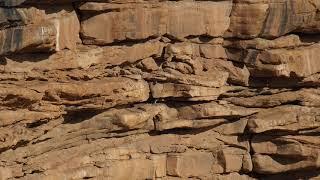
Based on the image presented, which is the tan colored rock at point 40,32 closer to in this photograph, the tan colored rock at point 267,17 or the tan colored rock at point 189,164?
the tan colored rock at point 189,164

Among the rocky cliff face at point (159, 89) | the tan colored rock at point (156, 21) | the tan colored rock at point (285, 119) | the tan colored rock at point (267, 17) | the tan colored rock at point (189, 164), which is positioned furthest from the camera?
the tan colored rock at point (285, 119)

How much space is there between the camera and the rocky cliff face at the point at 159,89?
14.7 metres

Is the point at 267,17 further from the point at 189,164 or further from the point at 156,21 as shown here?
the point at 189,164

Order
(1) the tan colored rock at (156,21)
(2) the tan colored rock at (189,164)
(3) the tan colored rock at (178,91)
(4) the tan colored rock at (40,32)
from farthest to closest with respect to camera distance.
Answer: (2) the tan colored rock at (189,164) → (3) the tan colored rock at (178,91) → (1) the tan colored rock at (156,21) → (4) the tan colored rock at (40,32)

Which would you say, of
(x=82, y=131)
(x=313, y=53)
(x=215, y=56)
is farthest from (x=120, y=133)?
(x=313, y=53)

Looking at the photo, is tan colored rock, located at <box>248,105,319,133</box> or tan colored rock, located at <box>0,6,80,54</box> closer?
tan colored rock, located at <box>0,6,80,54</box>

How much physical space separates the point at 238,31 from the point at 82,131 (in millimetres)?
4762

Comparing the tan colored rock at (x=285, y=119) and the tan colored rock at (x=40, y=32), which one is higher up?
the tan colored rock at (x=40, y=32)

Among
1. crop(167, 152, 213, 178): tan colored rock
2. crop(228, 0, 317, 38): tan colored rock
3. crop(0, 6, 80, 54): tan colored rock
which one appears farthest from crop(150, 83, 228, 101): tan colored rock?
crop(0, 6, 80, 54): tan colored rock

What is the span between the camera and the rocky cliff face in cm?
1469

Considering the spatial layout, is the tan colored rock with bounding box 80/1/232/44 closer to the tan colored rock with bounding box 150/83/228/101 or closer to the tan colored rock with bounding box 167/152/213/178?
the tan colored rock with bounding box 150/83/228/101

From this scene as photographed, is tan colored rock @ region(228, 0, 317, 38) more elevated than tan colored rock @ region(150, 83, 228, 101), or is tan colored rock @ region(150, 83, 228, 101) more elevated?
tan colored rock @ region(228, 0, 317, 38)

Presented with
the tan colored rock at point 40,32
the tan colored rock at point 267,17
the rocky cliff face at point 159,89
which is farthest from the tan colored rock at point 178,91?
the tan colored rock at point 40,32

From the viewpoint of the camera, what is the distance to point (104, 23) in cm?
1594
